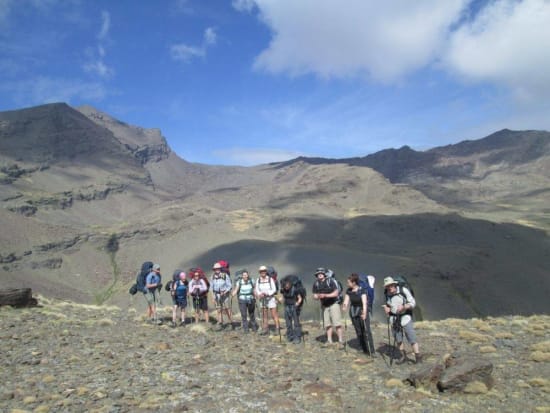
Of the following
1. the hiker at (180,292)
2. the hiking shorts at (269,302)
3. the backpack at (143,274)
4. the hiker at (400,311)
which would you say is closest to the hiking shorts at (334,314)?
the hiker at (400,311)

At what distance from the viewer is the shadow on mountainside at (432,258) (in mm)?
85438

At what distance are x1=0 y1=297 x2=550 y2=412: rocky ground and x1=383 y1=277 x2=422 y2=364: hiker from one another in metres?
0.65

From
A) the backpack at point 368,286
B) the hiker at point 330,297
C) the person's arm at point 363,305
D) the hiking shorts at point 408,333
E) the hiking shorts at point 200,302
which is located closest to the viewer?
the hiking shorts at point 408,333

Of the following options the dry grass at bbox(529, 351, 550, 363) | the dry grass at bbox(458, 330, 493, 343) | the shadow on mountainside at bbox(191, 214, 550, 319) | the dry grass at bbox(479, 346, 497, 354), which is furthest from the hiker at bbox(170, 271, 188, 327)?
the shadow on mountainside at bbox(191, 214, 550, 319)

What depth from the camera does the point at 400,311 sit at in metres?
12.7

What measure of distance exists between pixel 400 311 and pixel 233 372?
5237 mm

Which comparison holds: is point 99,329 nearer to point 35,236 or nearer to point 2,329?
point 2,329

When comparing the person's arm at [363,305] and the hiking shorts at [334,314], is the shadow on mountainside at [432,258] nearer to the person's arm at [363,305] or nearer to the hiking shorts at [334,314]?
the hiking shorts at [334,314]

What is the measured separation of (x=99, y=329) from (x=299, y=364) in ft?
28.7

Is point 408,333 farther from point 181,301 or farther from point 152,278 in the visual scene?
point 152,278

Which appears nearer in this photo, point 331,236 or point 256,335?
point 256,335

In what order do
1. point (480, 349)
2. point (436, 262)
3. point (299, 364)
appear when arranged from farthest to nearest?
point (436, 262) < point (480, 349) < point (299, 364)

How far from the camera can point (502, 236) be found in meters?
150

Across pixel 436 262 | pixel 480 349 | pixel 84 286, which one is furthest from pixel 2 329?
pixel 84 286
